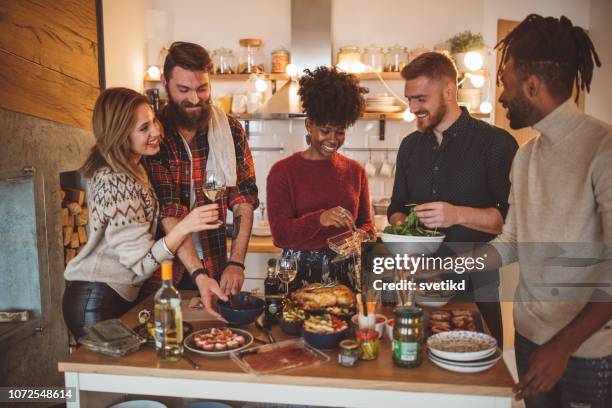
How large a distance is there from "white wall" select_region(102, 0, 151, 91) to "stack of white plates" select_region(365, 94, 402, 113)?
1.89 metres

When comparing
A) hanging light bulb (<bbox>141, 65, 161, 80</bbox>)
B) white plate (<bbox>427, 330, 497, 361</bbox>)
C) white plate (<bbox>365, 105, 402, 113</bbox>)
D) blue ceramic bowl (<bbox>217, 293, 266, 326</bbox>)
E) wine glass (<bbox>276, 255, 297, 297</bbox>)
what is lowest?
white plate (<bbox>427, 330, 497, 361</bbox>)

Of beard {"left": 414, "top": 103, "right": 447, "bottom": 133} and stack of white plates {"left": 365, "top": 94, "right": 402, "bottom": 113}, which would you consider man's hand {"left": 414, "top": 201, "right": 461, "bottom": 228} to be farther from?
stack of white plates {"left": 365, "top": 94, "right": 402, "bottom": 113}

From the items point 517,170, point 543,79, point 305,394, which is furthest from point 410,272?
point 543,79

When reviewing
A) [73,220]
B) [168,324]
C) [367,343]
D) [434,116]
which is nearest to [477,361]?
[367,343]

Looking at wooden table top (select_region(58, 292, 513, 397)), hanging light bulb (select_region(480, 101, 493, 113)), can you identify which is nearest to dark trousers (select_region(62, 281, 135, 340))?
wooden table top (select_region(58, 292, 513, 397))

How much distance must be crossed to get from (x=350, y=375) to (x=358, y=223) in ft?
4.20

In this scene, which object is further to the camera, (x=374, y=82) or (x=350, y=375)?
(x=374, y=82)

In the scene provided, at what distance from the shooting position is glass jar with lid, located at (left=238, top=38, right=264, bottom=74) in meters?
4.42

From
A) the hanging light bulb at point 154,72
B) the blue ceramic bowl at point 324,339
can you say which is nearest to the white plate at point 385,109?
the hanging light bulb at point 154,72

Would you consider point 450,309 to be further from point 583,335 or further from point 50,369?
point 50,369

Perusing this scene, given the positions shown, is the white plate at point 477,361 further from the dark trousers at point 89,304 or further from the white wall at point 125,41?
the white wall at point 125,41

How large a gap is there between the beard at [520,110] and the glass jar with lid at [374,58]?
2726 millimetres

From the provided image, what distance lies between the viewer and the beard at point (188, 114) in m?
2.24

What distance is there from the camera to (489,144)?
2.18m
